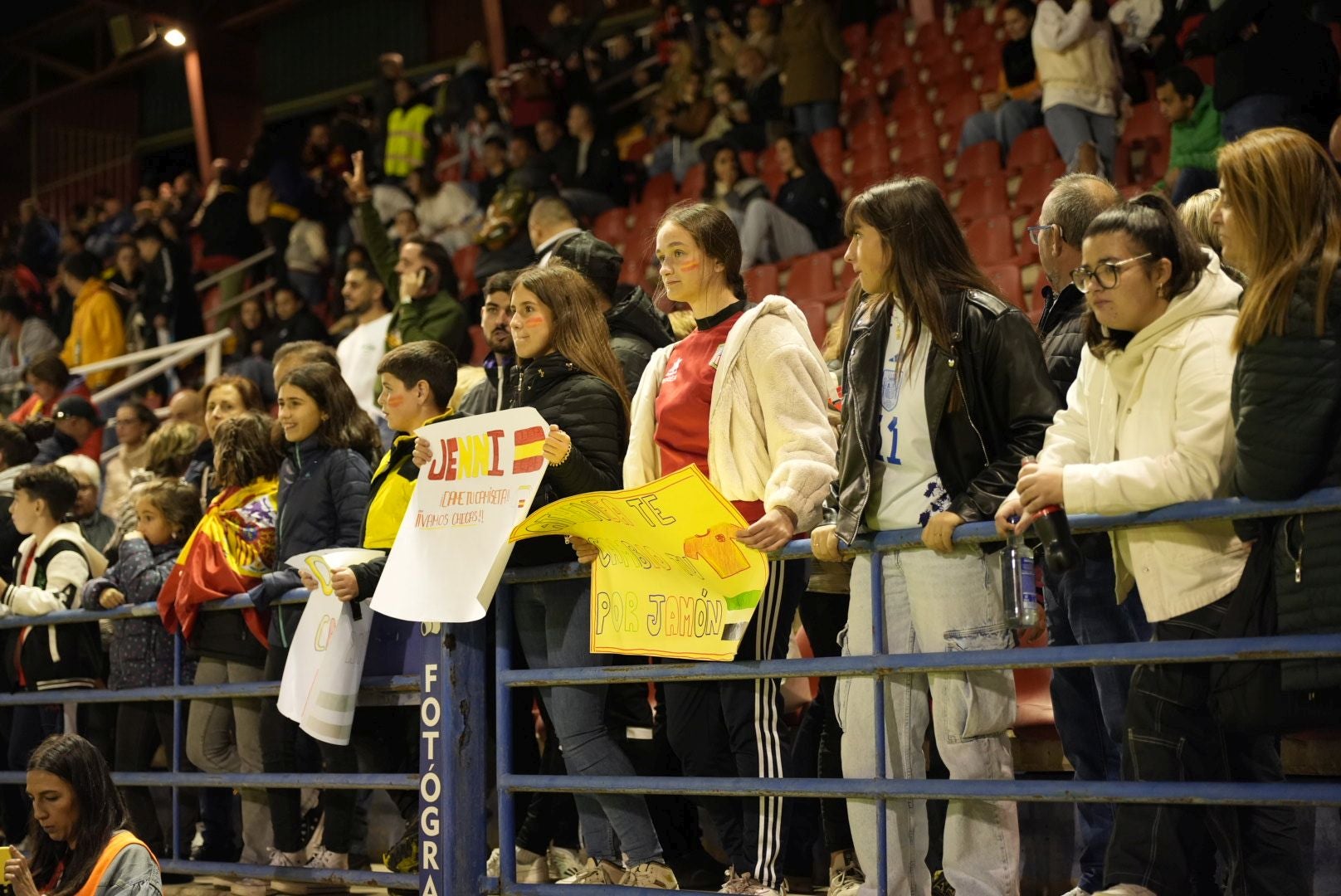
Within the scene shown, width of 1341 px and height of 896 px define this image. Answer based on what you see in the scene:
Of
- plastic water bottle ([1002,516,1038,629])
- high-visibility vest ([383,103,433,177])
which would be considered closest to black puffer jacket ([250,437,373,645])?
plastic water bottle ([1002,516,1038,629])

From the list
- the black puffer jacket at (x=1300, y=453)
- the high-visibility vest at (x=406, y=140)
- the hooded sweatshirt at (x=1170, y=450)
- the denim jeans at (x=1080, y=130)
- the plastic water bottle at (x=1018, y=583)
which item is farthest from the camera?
the high-visibility vest at (x=406, y=140)

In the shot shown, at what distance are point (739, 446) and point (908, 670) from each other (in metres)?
0.83

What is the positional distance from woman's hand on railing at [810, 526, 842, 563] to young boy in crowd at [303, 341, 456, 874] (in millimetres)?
1361

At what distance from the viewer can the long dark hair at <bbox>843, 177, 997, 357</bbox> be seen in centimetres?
335

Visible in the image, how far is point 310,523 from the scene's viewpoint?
4738 millimetres

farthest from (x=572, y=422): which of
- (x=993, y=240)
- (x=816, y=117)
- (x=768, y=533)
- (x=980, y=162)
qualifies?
(x=816, y=117)

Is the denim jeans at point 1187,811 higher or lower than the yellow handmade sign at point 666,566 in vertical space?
lower

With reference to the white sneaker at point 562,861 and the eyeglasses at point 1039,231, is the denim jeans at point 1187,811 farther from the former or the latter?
the white sneaker at point 562,861

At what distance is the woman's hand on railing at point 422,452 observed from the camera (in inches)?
158

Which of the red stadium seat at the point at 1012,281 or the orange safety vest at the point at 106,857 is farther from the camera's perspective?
the red stadium seat at the point at 1012,281

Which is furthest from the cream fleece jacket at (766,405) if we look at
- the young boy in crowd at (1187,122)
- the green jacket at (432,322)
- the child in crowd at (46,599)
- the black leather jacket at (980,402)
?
the young boy in crowd at (1187,122)

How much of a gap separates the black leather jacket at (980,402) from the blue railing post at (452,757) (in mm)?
1246

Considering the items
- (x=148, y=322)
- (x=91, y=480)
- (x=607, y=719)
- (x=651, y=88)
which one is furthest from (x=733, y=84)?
(x=607, y=719)

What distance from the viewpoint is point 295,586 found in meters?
4.62
